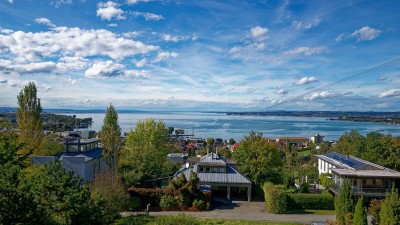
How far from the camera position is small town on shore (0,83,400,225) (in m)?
12.0

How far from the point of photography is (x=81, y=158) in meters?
29.5

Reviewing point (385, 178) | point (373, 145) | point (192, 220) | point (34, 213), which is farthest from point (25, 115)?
point (373, 145)

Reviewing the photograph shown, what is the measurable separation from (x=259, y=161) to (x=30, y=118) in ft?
73.7

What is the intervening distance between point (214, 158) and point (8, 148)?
1812 cm

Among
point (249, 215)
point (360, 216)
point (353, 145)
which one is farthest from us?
point (353, 145)

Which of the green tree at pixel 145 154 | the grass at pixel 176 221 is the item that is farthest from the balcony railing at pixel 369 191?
the green tree at pixel 145 154

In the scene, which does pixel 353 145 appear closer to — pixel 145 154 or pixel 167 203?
pixel 145 154

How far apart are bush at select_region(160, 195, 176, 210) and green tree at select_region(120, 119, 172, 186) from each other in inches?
137

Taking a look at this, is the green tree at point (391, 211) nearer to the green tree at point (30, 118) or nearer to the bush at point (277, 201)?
the bush at point (277, 201)

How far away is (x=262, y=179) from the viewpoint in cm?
2873

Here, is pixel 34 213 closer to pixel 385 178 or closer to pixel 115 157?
pixel 115 157

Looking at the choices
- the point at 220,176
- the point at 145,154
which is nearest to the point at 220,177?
the point at 220,176

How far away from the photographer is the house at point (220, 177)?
88.5 feet

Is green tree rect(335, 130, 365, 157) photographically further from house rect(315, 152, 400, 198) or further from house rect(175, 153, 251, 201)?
house rect(175, 153, 251, 201)
